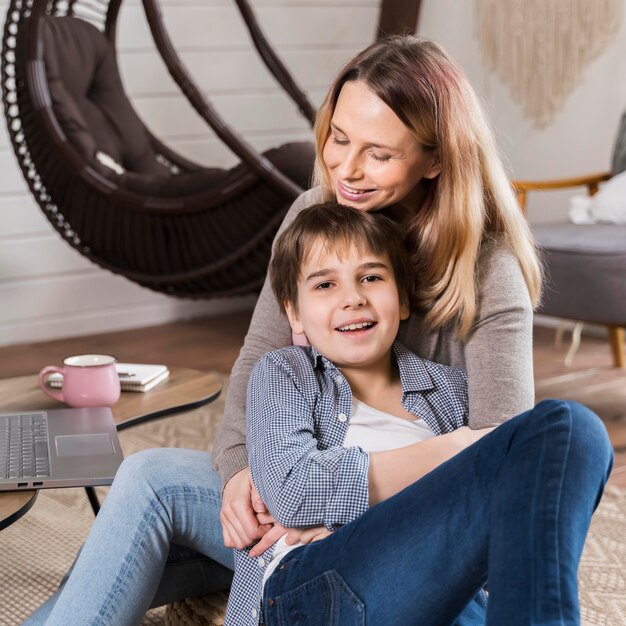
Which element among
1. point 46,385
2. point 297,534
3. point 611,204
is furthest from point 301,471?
point 611,204

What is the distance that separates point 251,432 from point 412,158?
0.40m

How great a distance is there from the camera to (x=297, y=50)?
14.4 ft

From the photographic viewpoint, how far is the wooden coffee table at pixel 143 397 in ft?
5.32

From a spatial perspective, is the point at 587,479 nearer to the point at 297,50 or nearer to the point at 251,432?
the point at 251,432

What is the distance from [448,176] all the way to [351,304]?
21 cm

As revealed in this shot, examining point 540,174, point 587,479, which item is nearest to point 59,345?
point 540,174

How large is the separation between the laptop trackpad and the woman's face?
477 mm

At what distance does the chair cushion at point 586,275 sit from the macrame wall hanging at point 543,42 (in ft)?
3.93

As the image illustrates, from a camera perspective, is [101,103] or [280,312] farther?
[101,103]

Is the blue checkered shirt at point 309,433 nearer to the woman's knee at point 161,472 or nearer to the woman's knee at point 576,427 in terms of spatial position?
the woman's knee at point 161,472

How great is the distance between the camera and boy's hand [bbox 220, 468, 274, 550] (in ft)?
3.88

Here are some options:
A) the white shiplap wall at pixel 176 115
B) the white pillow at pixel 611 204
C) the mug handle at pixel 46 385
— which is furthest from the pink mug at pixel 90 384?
the white shiplap wall at pixel 176 115

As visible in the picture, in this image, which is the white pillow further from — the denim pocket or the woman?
the denim pocket

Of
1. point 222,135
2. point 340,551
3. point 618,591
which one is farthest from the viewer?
point 222,135
